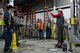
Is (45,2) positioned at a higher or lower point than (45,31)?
higher

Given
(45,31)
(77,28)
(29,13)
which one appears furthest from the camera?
(29,13)

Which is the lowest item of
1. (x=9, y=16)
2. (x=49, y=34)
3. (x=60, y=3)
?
(x=49, y=34)

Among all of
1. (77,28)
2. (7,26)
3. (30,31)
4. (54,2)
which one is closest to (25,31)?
(30,31)

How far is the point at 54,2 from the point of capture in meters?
22.3

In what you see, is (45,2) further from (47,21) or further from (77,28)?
(77,28)

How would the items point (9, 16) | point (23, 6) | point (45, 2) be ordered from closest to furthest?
point (9, 16), point (45, 2), point (23, 6)

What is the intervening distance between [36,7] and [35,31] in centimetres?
446

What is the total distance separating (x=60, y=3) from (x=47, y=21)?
7.16 ft

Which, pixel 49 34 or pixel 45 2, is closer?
pixel 49 34

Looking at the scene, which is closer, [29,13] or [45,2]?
[45,2]

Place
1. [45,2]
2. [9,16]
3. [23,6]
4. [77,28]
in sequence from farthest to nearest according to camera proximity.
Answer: [23,6]
[45,2]
[77,28]
[9,16]

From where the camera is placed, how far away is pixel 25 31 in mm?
22266

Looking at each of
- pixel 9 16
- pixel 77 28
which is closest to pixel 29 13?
pixel 77 28

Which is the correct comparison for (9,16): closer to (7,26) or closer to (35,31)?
(7,26)
